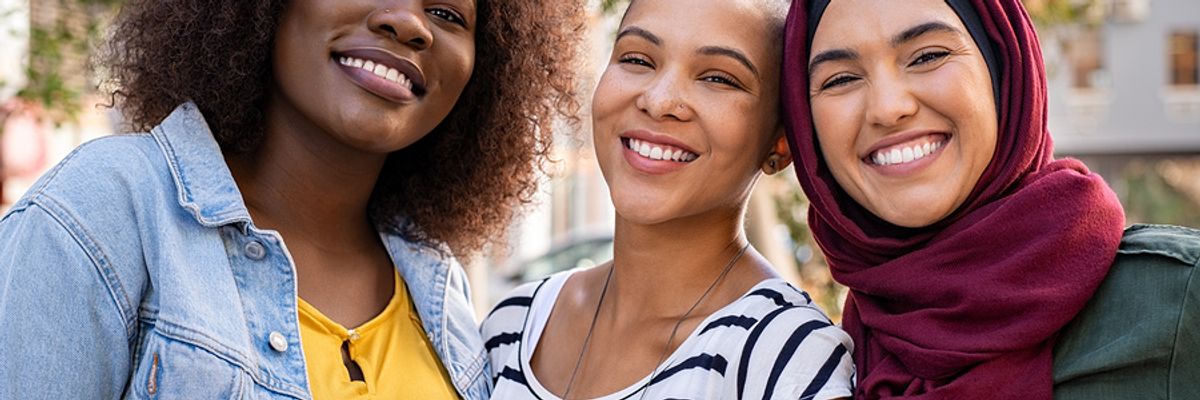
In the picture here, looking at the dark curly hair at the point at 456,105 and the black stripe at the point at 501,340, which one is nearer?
the dark curly hair at the point at 456,105

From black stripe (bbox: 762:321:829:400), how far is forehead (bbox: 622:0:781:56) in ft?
2.13

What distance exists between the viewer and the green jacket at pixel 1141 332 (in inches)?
85.7

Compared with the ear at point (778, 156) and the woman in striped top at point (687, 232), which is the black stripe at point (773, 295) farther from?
the ear at point (778, 156)

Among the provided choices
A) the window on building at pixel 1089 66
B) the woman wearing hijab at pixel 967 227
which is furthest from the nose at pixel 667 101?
the window on building at pixel 1089 66

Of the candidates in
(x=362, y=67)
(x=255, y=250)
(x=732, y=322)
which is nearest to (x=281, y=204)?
(x=255, y=250)

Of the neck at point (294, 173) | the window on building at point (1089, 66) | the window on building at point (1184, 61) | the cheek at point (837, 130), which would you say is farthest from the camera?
the window on building at point (1089, 66)

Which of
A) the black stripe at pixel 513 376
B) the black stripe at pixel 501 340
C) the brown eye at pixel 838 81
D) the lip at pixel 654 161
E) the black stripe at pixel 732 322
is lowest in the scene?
the black stripe at pixel 513 376

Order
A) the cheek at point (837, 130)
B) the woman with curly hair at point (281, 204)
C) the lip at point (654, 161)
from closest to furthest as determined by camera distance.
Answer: the woman with curly hair at point (281, 204)
the cheek at point (837, 130)
the lip at point (654, 161)

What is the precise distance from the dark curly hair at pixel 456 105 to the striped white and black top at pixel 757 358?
710 millimetres

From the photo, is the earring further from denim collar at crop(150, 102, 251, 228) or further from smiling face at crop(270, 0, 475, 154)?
denim collar at crop(150, 102, 251, 228)

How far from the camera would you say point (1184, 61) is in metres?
26.9

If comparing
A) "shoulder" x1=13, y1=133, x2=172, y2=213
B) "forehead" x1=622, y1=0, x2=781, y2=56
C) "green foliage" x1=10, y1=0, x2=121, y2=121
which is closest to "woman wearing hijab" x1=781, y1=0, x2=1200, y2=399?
"forehead" x1=622, y1=0, x2=781, y2=56

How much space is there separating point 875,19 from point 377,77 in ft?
3.61

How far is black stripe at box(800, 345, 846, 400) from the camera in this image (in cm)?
239
